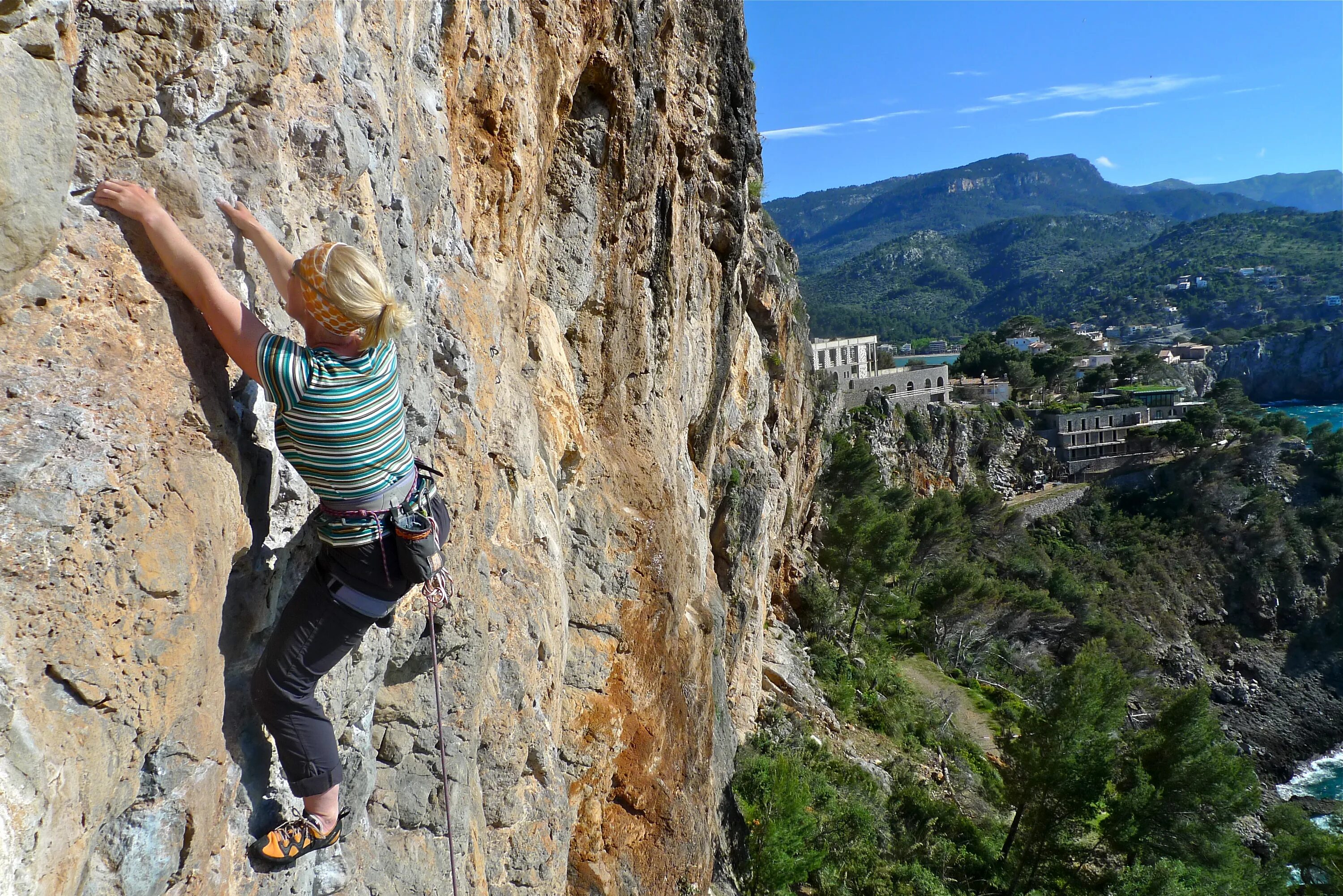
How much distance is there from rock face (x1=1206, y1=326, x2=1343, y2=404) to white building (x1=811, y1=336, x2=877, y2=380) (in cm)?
4663

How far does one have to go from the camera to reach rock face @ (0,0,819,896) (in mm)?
A: 2324

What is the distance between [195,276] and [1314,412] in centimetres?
9445

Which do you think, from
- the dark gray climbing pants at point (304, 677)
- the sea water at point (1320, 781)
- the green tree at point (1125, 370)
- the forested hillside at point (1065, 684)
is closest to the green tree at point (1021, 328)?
the green tree at point (1125, 370)

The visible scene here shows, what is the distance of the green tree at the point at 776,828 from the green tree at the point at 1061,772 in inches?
263

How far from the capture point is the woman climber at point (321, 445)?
8.77 feet

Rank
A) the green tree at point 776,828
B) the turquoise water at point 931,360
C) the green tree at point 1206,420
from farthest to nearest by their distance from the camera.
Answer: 1. the turquoise water at point 931,360
2. the green tree at point 1206,420
3. the green tree at point 776,828

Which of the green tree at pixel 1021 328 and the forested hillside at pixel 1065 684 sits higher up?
the green tree at pixel 1021 328

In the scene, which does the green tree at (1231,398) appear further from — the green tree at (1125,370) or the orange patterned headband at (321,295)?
the orange patterned headband at (321,295)

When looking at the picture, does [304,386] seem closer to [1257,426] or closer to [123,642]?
[123,642]

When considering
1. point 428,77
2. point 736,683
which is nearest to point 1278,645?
point 736,683

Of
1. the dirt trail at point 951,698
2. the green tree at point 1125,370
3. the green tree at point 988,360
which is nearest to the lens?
the dirt trail at point 951,698

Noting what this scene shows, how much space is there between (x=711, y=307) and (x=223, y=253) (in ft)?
30.8

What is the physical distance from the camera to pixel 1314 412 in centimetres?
7469

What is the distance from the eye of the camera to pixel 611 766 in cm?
724
